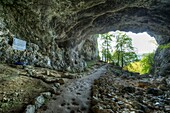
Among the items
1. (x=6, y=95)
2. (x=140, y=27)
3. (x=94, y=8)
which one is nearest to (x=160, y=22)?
(x=140, y=27)

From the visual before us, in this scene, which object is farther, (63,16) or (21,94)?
(63,16)

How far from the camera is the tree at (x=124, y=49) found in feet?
105

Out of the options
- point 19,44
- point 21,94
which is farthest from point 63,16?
point 21,94

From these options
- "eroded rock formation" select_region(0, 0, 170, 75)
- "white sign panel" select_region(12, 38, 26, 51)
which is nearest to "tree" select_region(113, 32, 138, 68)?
"eroded rock formation" select_region(0, 0, 170, 75)

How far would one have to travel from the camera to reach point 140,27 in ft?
71.9

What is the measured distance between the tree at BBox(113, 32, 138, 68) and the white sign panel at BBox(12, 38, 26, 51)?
26467mm

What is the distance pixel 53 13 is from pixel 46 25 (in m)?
1.63

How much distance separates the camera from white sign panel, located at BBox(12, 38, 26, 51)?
29.8 feet

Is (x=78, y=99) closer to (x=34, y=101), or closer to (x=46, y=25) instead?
(x=34, y=101)

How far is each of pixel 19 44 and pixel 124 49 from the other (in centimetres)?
2849

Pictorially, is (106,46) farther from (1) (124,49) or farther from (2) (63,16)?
(2) (63,16)

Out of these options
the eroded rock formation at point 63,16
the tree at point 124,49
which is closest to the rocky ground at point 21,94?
the eroded rock formation at point 63,16

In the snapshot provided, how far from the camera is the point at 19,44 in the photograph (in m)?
9.57

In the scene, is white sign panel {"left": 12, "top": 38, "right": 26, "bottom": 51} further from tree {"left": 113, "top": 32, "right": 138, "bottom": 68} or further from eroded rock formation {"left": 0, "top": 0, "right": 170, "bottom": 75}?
tree {"left": 113, "top": 32, "right": 138, "bottom": 68}
